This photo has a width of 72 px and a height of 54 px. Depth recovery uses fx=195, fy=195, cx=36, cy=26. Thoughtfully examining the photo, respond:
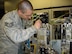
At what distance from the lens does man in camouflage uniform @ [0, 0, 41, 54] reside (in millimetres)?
1554

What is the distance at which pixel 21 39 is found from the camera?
155 centimetres

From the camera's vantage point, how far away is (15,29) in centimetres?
160

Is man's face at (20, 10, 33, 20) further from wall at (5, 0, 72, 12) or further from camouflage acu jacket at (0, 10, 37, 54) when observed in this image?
wall at (5, 0, 72, 12)

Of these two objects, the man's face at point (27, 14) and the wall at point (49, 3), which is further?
the wall at point (49, 3)

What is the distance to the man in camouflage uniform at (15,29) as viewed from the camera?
1554mm

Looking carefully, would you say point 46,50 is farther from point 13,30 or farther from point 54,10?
point 13,30

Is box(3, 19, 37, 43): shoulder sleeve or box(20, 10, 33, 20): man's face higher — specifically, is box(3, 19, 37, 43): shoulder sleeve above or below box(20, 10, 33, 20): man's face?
below

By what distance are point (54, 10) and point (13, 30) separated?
0.79 metres

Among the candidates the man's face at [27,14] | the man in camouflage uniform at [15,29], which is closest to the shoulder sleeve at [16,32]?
the man in camouflage uniform at [15,29]

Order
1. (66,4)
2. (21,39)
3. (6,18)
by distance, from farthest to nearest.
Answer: (66,4), (6,18), (21,39)

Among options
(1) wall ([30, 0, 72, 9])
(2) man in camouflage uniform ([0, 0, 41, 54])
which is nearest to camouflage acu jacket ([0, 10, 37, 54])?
(2) man in camouflage uniform ([0, 0, 41, 54])

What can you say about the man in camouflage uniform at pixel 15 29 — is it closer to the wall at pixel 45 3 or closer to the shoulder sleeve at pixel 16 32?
the shoulder sleeve at pixel 16 32

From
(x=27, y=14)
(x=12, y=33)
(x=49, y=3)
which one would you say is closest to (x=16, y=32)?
(x=12, y=33)

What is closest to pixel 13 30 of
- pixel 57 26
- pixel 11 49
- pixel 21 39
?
pixel 21 39
